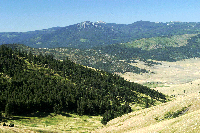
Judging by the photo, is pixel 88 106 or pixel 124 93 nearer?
pixel 88 106

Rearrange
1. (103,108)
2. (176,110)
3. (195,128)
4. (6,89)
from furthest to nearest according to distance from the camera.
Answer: (103,108)
(6,89)
(176,110)
(195,128)

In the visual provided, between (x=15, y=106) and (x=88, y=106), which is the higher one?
(x=15, y=106)

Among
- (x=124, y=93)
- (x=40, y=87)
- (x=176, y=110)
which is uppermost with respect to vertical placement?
(x=176, y=110)

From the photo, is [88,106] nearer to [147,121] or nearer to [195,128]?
[147,121]

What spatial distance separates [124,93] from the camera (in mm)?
197625

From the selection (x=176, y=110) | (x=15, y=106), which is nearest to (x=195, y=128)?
(x=176, y=110)

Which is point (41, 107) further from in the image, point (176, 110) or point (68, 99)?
point (176, 110)

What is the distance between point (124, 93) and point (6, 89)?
11691 cm

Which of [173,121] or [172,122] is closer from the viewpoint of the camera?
[172,122]

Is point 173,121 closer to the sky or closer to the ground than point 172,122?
closer to the sky

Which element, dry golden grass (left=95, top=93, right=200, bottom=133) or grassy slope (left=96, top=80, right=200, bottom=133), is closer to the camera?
grassy slope (left=96, top=80, right=200, bottom=133)

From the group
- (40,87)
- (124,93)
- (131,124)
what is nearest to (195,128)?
(131,124)

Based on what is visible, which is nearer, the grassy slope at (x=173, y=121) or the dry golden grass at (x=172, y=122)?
the grassy slope at (x=173, y=121)

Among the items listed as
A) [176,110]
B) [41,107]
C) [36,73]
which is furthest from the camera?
[36,73]
